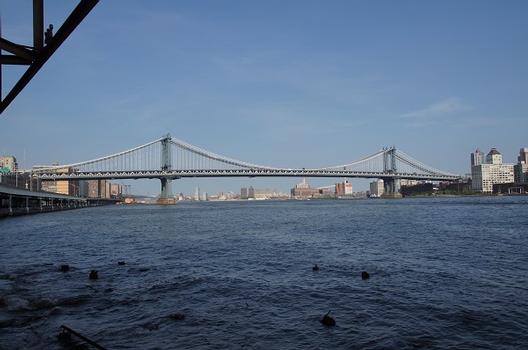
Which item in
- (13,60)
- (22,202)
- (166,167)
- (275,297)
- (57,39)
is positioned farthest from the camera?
(166,167)

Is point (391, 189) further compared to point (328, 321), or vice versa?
point (391, 189)

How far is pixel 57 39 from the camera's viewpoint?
6473mm

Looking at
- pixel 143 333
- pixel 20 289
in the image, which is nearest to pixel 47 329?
pixel 143 333

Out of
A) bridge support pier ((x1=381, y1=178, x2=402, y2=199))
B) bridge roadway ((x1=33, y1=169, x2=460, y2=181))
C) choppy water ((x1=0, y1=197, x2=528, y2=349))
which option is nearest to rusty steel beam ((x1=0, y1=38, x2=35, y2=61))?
choppy water ((x1=0, y1=197, x2=528, y2=349))

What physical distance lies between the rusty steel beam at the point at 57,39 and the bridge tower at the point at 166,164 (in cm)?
13490

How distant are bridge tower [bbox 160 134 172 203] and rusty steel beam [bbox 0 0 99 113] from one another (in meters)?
135

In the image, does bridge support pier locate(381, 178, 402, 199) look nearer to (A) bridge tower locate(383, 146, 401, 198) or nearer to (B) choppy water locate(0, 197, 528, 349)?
(A) bridge tower locate(383, 146, 401, 198)

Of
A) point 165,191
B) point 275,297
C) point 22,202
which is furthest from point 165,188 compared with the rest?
point 275,297

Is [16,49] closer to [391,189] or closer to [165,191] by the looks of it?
[165,191]

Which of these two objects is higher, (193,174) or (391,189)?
(193,174)

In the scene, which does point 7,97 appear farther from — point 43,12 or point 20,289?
point 20,289

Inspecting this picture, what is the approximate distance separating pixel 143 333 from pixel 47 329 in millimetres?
2589

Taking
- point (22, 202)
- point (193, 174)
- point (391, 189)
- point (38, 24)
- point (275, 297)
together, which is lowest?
point (275, 297)

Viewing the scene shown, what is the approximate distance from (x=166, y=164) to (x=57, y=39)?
143723mm
